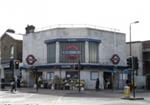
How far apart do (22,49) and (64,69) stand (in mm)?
12764

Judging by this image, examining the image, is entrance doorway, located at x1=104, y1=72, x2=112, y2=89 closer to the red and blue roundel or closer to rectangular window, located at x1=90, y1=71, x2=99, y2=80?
rectangular window, located at x1=90, y1=71, x2=99, y2=80

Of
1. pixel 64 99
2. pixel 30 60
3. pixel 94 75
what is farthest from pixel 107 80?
pixel 64 99

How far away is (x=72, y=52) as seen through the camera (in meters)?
54.6

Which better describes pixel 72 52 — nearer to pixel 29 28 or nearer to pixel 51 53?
pixel 51 53

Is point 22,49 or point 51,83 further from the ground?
point 22,49

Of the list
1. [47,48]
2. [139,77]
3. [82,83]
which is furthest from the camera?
[139,77]

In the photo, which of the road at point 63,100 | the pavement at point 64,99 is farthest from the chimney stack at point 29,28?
the road at point 63,100

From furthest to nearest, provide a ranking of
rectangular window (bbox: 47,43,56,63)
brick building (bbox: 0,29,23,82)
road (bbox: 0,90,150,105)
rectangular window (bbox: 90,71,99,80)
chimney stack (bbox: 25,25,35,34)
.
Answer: brick building (bbox: 0,29,23,82) < chimney stack (bbox: 25,25,35,34) < rectangular window (bbox: 47,43,56,63) < rectangular window (bbox: 90,71,99,80) < road (bbox: 0,90,150,105)

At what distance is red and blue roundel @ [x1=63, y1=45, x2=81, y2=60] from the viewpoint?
178 feet

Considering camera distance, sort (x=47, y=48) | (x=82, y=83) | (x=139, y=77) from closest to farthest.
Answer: (x=82, y=83)
(x=47, y=48)
(x=139, y=77)

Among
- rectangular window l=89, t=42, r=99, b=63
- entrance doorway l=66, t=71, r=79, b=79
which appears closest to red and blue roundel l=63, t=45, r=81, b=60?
rectangular window l=89, t=42, r=99, b=63

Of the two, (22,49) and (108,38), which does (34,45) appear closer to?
(22,49)

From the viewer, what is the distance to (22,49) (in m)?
65.2

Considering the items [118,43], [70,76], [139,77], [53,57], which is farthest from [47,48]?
[139,77]
